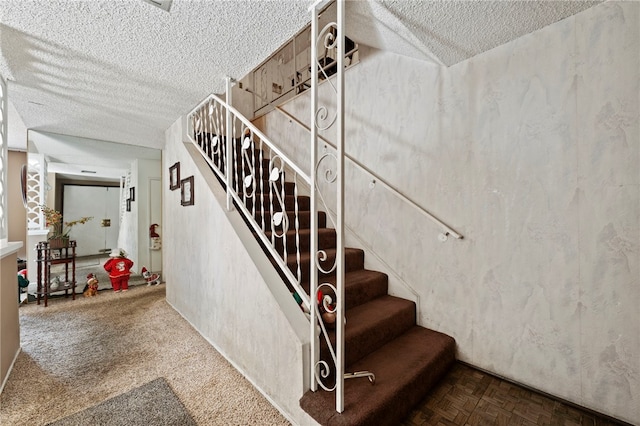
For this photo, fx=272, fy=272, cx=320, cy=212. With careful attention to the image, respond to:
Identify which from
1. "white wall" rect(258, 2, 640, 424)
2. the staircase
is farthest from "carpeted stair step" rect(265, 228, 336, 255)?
"white wall" rect(258, 2, 640, 424)

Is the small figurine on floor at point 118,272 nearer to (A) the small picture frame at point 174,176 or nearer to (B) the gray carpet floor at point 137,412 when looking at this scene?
(A) the small picture frame at point 174,176

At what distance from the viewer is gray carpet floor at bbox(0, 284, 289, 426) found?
1657 mm

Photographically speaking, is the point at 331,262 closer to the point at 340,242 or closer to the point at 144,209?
the point at 340,242

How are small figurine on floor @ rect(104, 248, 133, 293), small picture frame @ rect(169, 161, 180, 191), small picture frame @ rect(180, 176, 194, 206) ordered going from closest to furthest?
small picture frame @ rect(180, 176, 194, 206) < small picture frame @ rect(169, 161, 180, 191) < small figurine on floor @ rect(104, 248, 133, 293)

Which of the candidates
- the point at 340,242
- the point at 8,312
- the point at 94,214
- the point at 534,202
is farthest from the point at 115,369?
the point at 94,214

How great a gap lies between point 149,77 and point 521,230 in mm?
3109

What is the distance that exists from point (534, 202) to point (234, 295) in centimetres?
215

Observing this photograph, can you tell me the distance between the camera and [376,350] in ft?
6.08

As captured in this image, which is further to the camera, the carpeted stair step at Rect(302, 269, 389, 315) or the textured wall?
the carpeted stair step at Rect(302, 269, 389, 315)

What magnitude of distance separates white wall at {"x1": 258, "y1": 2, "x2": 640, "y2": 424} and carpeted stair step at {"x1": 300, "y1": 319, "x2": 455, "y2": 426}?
29 centimetres

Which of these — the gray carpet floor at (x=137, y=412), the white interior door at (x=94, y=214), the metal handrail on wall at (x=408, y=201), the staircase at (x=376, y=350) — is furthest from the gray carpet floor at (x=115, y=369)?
the white interior door at (x=94, y=214)

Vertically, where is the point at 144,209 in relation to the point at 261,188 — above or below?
below

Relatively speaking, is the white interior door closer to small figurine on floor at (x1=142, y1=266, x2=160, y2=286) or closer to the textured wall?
small figurine on floor at (x1=142, y1=266, x2=160, y2=286)

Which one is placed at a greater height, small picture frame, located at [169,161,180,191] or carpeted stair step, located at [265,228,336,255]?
small picture frame, located at [169,161,180,191]
